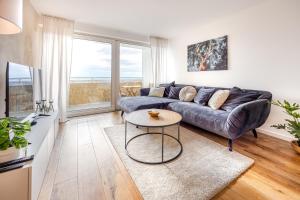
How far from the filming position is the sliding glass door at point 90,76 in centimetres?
383

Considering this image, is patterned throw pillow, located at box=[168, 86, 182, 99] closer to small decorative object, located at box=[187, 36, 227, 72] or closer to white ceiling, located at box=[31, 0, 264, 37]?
small decorative object, located at box=[187, 36, 227, 72]

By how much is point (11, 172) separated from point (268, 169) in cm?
230

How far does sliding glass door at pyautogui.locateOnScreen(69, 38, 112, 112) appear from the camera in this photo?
12.6 ft

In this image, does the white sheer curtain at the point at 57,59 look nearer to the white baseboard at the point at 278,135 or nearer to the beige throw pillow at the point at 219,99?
the beige throw pillow at the point at 219,99

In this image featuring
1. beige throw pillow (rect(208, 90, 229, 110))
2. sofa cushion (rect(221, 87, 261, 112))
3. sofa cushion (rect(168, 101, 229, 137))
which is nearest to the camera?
sofa cushion (rect(168, 101, 229, 137))

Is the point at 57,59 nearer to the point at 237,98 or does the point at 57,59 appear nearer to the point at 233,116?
the point at 233,116

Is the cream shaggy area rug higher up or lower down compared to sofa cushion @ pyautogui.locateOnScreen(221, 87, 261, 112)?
lower down

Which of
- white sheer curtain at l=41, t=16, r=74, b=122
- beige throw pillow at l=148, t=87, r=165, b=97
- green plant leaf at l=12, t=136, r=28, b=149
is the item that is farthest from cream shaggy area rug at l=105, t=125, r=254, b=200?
white sheer curtain at l=41, t=16, r=74, b=122

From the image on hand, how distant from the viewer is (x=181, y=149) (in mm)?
2029

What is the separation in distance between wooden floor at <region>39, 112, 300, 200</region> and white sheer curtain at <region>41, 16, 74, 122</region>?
1.21 m

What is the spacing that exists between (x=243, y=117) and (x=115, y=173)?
5.52ft

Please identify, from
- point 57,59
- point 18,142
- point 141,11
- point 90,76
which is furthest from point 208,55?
point 18,142

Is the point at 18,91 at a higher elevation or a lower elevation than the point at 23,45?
lower

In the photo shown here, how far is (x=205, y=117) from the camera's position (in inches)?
93.7
